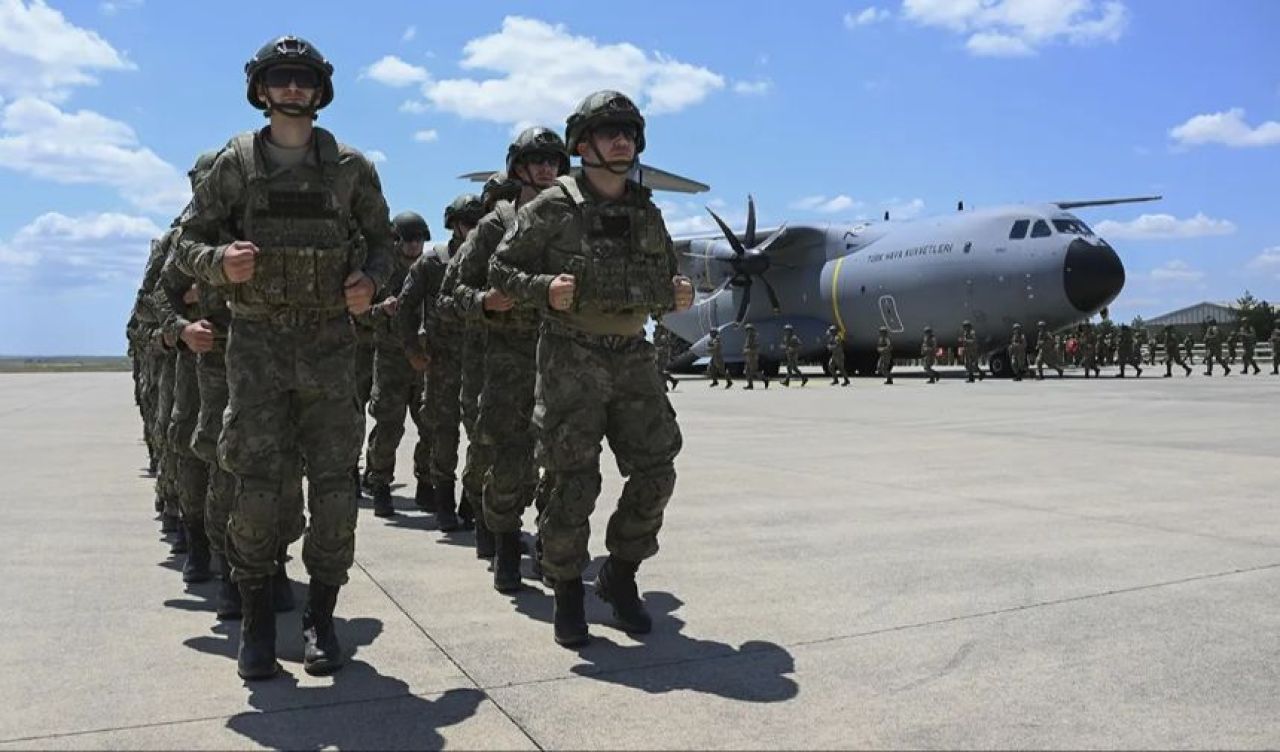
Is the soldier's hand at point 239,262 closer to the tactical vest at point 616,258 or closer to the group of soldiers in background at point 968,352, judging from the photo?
the tactical vest at point 616,258

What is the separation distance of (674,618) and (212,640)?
6.16 feet

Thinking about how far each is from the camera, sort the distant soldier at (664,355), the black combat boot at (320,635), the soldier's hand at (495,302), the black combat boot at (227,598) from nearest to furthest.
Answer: the black combat boot at (320,635) < the black combat boot at (227,598) < the soldier's hand at (495,302) < the distant soldier at (664,355)

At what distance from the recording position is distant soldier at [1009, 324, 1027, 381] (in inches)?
1005

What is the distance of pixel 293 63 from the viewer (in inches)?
153

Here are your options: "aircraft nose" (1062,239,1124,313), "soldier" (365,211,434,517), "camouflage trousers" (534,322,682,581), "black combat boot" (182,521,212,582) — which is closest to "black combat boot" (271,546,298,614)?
"black combat boot" (182,521,212,582)

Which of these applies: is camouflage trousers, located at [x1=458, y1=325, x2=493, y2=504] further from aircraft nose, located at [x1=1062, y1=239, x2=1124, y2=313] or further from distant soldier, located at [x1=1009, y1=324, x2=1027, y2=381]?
distant soldier, located at [x1=1009, y1=324, x2=1027, y2=381]

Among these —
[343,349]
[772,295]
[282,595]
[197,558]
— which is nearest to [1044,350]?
[772,295]

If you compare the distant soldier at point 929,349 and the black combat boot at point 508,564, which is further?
the distant soldier at point 929,349

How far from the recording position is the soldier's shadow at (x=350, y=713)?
303 cm

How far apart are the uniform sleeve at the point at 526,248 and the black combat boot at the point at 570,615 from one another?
1144 mm

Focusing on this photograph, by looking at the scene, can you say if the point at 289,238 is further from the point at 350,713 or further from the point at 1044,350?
the point at 1044,350

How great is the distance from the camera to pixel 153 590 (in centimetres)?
507

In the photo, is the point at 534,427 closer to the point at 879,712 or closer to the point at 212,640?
the point at 212,640

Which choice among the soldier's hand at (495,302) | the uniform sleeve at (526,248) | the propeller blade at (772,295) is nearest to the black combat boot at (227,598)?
the soldier's hand at (495,302)
